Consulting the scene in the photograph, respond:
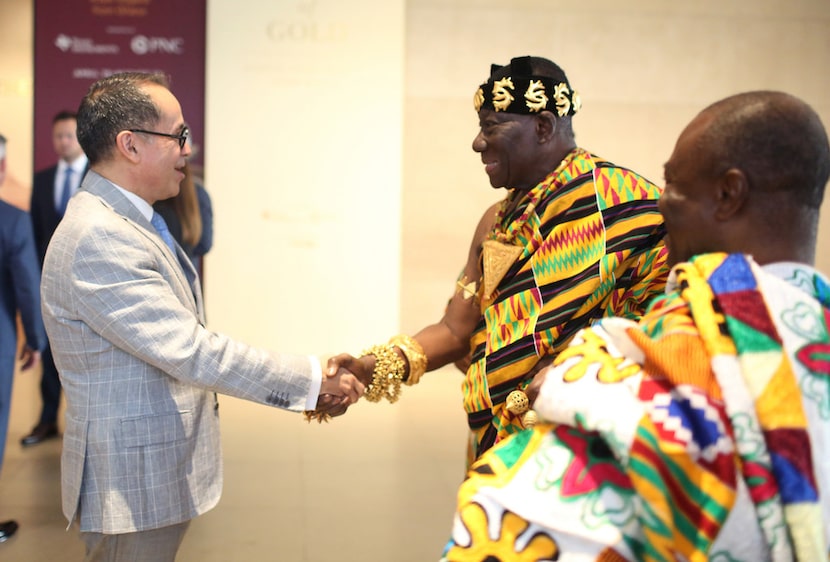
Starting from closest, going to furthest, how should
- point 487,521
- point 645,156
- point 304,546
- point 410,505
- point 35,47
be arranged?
point 487,521 < point 304,546 < point 410,505 < point 35,47 < point 645,156

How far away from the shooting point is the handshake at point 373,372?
2.73 metres

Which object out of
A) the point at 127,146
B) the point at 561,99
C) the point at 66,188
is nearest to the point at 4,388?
the point at 66,188

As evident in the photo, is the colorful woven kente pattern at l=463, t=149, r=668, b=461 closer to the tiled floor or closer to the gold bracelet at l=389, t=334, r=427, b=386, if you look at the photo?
the gold bracelet at l=389, t=334, r=427, b=386

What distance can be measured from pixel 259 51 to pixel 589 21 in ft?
9.20

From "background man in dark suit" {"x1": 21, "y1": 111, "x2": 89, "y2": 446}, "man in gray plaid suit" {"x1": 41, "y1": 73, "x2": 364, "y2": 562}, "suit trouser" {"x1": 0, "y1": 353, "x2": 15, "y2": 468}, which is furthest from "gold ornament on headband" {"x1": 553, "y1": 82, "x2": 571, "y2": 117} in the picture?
"background man in dark suit" {"x1": 21, "y1": 111, "x2": 89, "y2": 446}

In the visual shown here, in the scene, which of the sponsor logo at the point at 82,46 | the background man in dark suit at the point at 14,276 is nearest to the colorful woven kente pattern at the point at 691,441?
the background man in dark suit at the point at 14,276

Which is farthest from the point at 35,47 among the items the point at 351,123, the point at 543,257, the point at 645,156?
the point at 543,257

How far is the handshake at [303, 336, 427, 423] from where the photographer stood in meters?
Answer: 2.73

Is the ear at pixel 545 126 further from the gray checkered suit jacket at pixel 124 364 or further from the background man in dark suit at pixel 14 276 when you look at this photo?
the background man in dark suit at pixel 14 276

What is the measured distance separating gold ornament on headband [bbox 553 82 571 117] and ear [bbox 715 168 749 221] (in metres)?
1.24

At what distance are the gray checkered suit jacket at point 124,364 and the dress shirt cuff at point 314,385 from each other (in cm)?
20

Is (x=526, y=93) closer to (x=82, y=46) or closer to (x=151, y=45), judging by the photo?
(x=151, y=45)

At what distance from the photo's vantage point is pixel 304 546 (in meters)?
4.06

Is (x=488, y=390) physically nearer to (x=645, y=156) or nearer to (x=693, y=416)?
(x=693, y=416)
